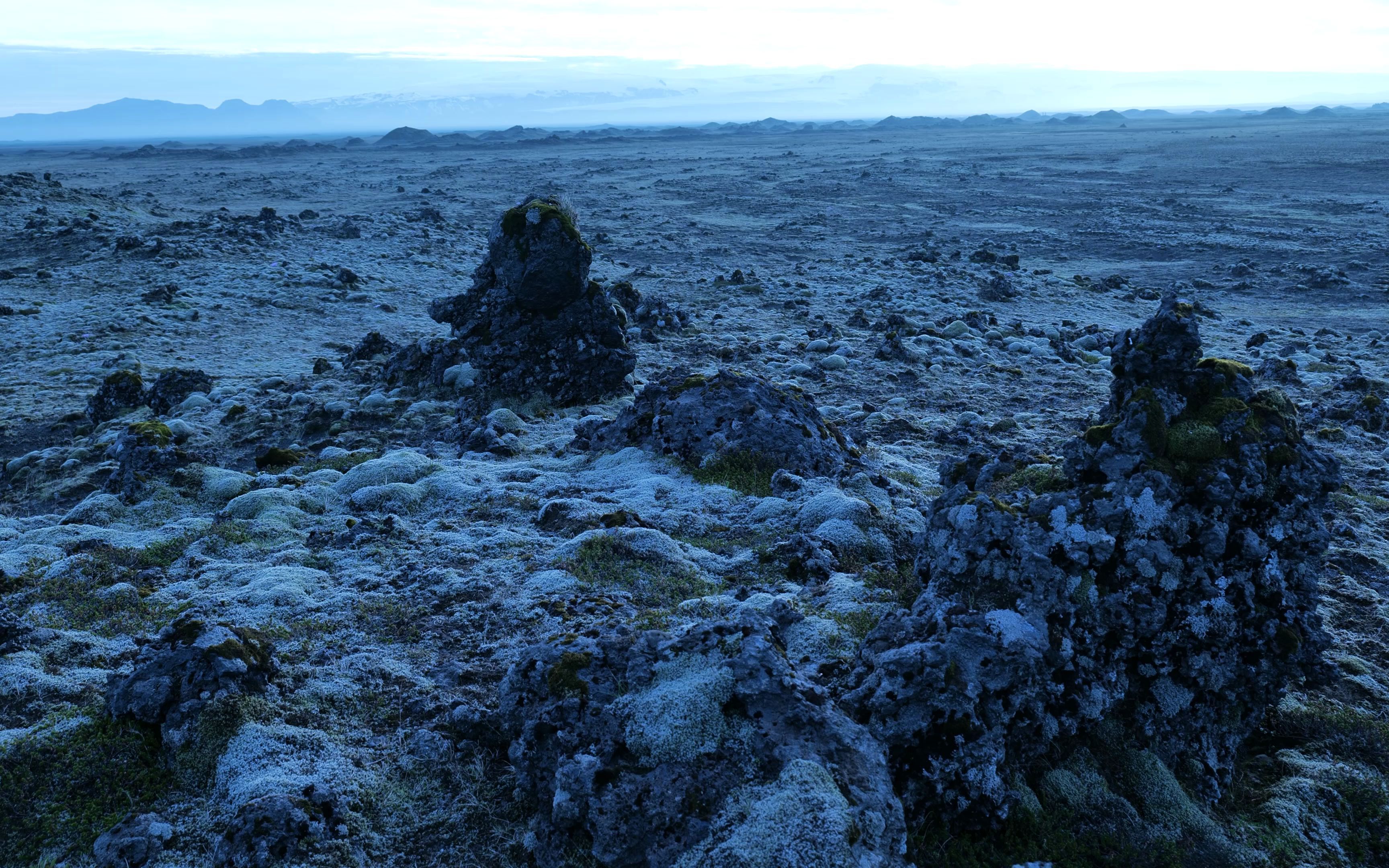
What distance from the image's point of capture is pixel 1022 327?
20422 millimetres

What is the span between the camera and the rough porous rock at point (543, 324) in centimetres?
1448

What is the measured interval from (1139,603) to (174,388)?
15465mm

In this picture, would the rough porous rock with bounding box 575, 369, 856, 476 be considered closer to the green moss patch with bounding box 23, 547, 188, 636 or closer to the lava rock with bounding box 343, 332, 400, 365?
the green moss patch with bounding box 23, 547, 188, 636

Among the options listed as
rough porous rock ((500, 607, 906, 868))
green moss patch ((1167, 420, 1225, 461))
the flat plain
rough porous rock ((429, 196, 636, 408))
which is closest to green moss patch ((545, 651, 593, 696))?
rough porous rock ((500, 607, 906, 868))

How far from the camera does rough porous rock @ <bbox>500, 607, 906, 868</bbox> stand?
4.71 meters

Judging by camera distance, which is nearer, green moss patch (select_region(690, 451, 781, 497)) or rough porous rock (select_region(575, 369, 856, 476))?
green moss patch (select_region(690, 451, 781, 497))

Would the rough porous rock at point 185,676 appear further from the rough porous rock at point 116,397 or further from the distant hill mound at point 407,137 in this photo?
the distant hill mound at point 407,137

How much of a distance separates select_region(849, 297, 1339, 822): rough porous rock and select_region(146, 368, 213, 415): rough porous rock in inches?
542

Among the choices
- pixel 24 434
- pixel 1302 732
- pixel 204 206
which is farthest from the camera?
pixel 204 206

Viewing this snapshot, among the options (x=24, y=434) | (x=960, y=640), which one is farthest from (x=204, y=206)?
(x=960, y=640)

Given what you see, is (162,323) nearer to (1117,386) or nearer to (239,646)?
(239,646)

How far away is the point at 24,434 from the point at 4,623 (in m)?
8.99

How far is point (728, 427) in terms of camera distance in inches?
439

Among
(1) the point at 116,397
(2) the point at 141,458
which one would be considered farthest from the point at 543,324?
(1) the point at 116,397
